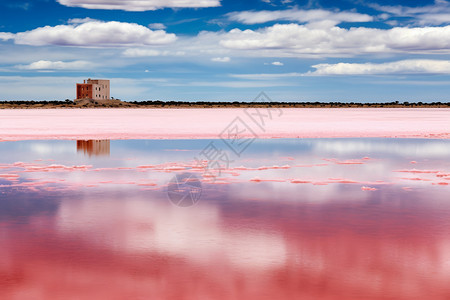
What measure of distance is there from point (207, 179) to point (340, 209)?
15.0 feet

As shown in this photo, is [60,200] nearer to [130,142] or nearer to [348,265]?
[348,265]

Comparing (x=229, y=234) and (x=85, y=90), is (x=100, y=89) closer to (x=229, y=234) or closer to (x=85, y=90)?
(x=85, y=90)

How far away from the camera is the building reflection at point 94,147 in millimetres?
20312

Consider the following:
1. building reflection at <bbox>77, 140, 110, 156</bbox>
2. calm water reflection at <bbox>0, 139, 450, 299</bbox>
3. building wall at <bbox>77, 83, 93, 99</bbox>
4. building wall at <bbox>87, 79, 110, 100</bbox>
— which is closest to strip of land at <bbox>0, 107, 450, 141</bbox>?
building reflection at <bbox>77, 140, 110, 156</bbox>

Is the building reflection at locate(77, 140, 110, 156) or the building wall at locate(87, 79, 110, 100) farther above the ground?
the building wall at locate(87, 79, 110, 100)

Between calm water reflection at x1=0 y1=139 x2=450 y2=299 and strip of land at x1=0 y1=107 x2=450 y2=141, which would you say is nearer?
calm water reflection at x1=0 y1=139 x2=450 y2=299

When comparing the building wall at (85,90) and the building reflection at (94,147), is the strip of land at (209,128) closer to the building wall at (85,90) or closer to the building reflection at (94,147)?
the building reflection at (94,147)

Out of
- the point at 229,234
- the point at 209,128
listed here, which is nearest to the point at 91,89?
the point at 209,128

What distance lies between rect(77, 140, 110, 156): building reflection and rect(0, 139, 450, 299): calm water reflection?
4652mm

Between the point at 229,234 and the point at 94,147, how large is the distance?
52.4ft

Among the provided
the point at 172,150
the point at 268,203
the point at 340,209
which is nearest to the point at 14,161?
the point at 172,150

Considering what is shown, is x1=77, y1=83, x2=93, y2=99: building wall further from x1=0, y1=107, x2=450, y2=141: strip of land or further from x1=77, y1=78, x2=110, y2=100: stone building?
x1=0, y1=107, x2=450, y2=141: strip of land

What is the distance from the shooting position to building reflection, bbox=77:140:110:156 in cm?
2031

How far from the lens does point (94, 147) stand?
75.2ft
